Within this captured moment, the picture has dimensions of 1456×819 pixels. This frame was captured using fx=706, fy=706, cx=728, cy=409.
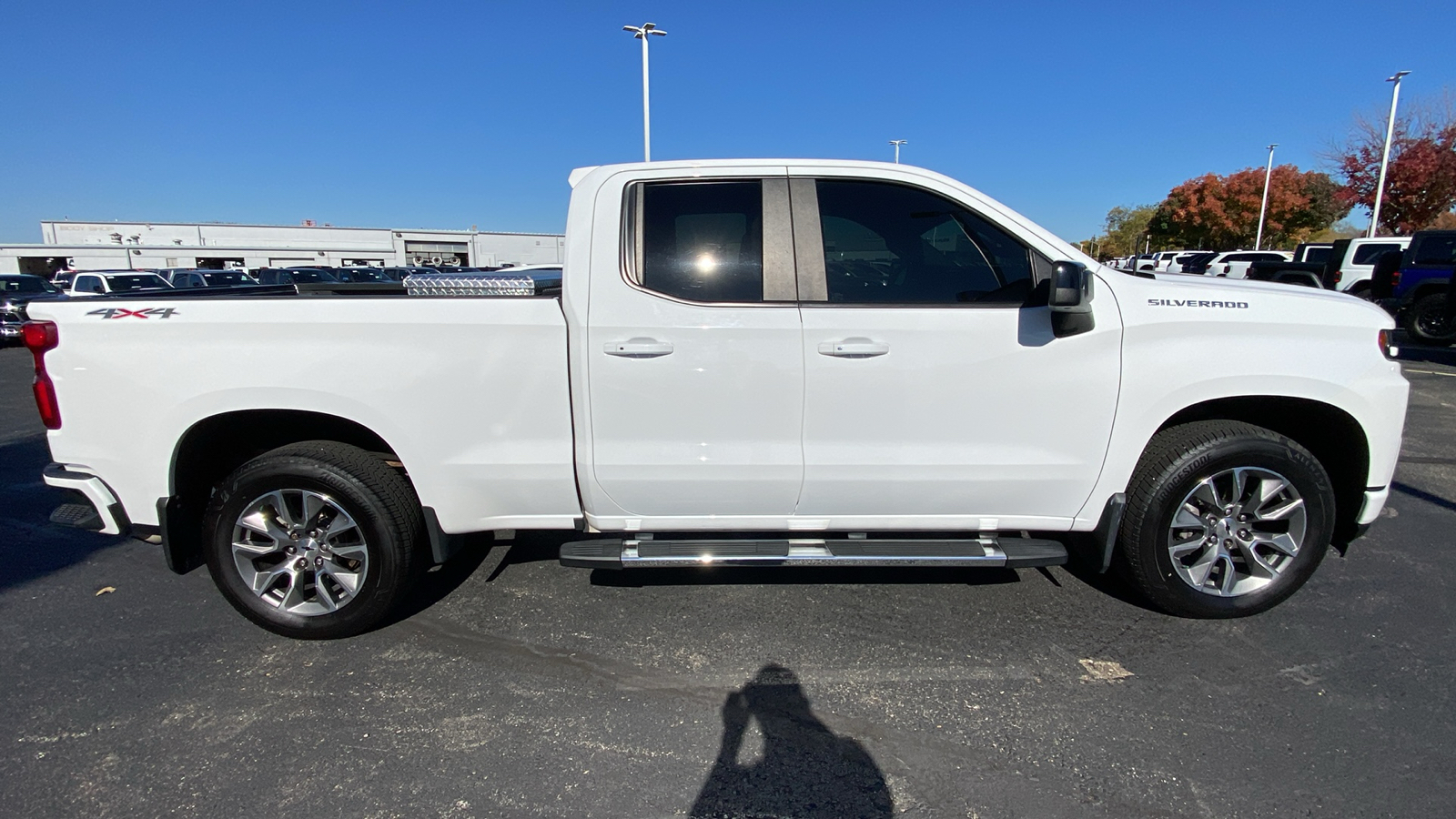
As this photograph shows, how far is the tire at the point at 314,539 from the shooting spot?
293cm

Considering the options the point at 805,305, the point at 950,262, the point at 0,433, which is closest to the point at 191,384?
the point at 805,305

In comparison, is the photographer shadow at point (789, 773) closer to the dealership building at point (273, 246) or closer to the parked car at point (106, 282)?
the parked car at point (106, 282)

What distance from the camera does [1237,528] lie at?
308 centimetres

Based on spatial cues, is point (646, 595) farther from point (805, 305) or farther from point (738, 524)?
point (805, 305)

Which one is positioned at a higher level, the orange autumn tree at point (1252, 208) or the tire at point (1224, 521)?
the orange autumn tree at point (1252, 208)

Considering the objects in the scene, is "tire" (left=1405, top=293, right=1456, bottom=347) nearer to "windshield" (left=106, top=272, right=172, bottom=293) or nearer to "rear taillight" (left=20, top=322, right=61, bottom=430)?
"rear taillight" (left=20, top=322, right=61, bottom=430)

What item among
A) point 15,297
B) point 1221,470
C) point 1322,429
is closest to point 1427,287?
point 1322,429

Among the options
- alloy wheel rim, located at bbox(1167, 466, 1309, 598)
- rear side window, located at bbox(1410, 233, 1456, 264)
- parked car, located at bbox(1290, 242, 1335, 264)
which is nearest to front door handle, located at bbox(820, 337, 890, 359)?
alloy wheel rim, located at bbox(1167, 466, 1309, 598)

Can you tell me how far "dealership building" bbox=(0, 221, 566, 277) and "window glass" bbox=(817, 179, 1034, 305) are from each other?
200 ft

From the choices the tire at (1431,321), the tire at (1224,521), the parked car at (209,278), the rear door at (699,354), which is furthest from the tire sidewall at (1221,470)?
the parked car at (209,278)

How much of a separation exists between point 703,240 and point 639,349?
0.55 meters

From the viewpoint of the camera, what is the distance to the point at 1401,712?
255cm

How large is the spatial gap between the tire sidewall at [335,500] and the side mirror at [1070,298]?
2826 mm

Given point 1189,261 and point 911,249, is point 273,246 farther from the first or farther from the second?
point 911,249
